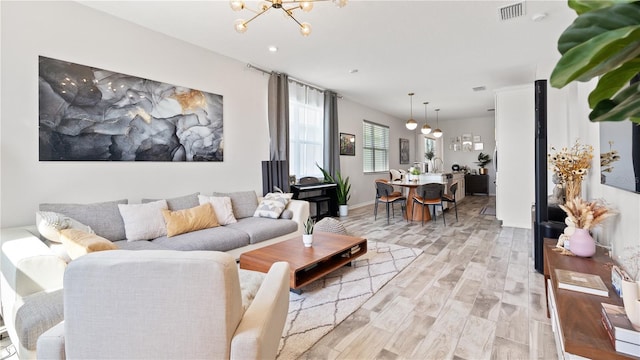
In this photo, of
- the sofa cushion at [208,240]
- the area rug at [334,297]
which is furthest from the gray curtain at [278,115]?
the area rug at [334,297]

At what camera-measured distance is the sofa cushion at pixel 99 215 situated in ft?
8.49

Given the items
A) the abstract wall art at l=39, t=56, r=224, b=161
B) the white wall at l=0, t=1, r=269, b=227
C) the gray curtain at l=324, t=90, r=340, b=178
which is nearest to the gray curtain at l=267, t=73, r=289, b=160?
the white wall at l=0, t=1, r=269, b=227

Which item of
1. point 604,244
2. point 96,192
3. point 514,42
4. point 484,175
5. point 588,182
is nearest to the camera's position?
point 604,244

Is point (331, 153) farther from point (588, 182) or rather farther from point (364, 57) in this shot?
point (588, 182)

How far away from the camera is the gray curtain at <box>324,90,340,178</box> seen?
616 centimetres

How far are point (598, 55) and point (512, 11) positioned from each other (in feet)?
10.7

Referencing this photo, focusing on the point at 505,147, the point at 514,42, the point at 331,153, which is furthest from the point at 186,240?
the point at 505,147

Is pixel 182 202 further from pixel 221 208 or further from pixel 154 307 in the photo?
pixel 154 307

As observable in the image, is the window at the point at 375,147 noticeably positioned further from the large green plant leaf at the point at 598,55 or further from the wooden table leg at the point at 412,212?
the large green plant leaf at the point at 598,55

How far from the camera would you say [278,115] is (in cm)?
490

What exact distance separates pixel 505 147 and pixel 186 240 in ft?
17.8

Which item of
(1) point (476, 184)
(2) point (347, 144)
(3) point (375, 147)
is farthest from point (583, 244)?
(1) point (476, 184)

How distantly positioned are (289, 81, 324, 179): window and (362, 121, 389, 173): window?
80.2 inches

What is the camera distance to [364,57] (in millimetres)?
4277
